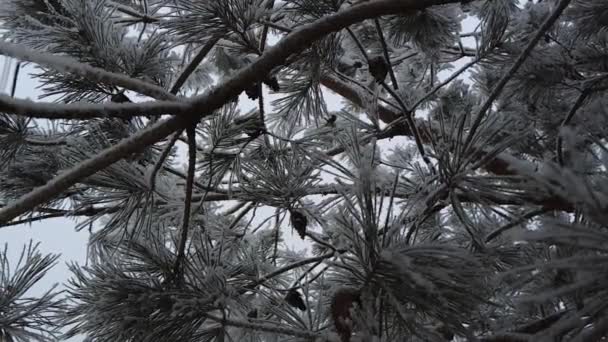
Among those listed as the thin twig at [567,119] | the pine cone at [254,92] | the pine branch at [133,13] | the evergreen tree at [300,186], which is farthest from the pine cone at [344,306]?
the pine branch at [133,13]

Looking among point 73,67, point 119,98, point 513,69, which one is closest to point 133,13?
point 119,98

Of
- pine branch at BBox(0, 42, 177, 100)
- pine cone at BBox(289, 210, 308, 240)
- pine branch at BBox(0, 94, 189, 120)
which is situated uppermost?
pine branch at BBox(0, 42, 177, 100)

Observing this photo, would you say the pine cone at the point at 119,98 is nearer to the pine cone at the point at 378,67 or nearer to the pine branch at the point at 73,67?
the pine branch at the point at 73,67

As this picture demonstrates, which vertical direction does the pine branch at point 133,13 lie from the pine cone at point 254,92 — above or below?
above

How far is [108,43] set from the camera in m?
0.87

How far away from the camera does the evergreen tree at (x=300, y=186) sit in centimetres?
54

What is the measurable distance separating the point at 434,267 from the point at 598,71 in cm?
99

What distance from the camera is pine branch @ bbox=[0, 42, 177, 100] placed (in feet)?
1.88

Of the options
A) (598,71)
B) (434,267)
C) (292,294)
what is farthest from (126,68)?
(598,71)

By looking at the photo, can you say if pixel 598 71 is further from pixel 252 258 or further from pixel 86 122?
pixel 86 122

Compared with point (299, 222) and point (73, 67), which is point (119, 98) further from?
point (299, 222)

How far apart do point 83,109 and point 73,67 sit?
5cm

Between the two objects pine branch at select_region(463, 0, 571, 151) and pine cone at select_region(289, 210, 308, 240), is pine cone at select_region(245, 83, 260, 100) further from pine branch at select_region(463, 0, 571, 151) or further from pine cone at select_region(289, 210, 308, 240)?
pine branch at select_region(463, 0, 571, 151)

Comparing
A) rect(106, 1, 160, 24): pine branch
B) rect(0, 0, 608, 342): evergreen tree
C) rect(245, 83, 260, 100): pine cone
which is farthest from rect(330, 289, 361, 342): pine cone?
rect(106, 1, 160, 24): pine branch
